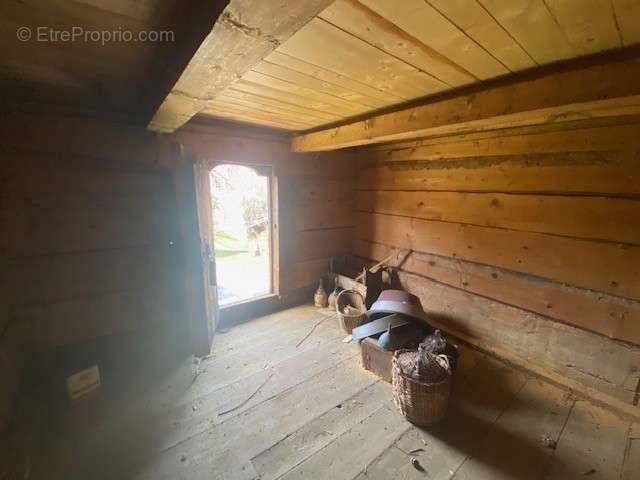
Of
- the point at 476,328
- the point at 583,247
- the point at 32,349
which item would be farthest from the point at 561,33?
the point at 32,349

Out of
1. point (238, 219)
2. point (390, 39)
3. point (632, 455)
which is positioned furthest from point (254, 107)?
point (238, 219)

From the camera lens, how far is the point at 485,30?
886 millimetres

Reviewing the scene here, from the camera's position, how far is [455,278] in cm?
239

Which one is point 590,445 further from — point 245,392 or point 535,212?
point 245,392

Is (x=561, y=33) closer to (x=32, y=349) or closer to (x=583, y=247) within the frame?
(x=583, y=247)

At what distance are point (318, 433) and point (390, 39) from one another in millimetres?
1904

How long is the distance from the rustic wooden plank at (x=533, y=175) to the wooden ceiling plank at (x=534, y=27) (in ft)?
3.32

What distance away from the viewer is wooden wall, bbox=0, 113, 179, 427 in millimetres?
1557

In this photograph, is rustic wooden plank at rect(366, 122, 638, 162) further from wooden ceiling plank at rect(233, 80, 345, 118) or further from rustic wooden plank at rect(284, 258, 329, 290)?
rustic wooden plank at rect(284, 258, 329, 290)

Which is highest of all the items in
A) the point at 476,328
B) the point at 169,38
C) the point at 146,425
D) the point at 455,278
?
the point at 169,38

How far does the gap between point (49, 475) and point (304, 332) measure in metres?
1.73

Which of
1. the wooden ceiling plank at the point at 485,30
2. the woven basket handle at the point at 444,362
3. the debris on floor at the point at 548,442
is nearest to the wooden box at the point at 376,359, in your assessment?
the woven basket handle at the point at 444,362

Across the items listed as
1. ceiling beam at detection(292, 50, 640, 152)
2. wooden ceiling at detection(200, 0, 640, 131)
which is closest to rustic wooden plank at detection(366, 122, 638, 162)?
ceiling beam at detection(292, 50, 640, 152)

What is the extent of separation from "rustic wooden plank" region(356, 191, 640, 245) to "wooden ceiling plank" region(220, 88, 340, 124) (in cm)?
120
